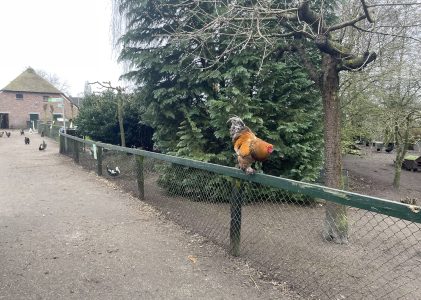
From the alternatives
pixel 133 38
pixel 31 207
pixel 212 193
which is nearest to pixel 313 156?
pixel 212 193

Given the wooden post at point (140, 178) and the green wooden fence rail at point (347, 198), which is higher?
the green wooden fence rail at point (347, 198)

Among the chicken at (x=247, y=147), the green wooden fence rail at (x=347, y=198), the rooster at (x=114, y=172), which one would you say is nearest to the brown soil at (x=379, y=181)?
the rooster at (x=114, y=172)

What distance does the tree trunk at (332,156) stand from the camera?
4852 mm

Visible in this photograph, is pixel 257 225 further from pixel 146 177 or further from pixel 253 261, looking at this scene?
pixel 146 177

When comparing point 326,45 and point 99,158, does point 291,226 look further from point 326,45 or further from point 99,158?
point 99,158

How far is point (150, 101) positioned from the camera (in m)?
7.75

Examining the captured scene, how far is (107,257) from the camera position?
373 centimetres

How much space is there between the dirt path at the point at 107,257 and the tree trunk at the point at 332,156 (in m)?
1.99

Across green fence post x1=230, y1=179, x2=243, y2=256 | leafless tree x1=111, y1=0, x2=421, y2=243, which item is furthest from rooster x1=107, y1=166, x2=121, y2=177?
green fence post x1=230, y1=179, x2=243, y2=256

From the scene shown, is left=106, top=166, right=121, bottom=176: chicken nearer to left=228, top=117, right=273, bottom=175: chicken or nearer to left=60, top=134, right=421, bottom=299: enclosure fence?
left=60, top=134, right=421, bottom=299: enclosure fence

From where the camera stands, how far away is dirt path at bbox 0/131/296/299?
3055mm

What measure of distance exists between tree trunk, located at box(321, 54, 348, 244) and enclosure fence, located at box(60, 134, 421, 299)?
39 millimetres

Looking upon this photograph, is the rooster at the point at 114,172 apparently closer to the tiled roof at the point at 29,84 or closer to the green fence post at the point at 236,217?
Answer: the green fence post at the point at 236,217

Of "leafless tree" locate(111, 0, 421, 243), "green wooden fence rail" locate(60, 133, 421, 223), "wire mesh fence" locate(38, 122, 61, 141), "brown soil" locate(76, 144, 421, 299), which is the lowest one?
"brown soil" locate(76, 144, 421, 299)
